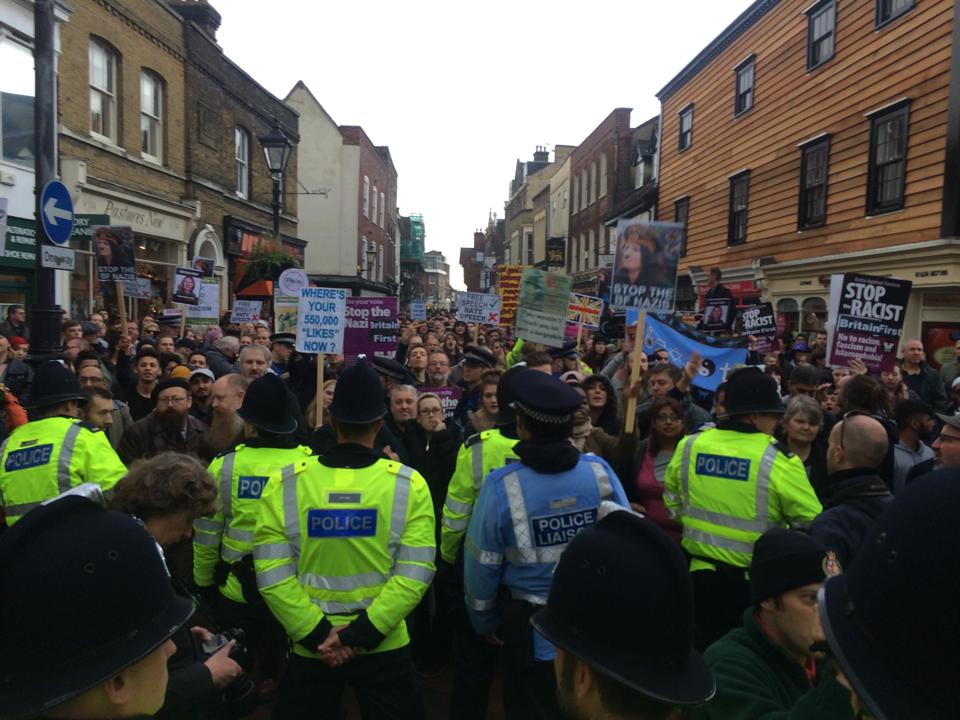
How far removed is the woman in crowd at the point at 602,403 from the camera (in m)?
6.32

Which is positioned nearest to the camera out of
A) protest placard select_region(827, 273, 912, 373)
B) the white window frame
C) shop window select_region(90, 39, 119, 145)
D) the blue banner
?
protest placard select_region(827, 273, 912, 373)

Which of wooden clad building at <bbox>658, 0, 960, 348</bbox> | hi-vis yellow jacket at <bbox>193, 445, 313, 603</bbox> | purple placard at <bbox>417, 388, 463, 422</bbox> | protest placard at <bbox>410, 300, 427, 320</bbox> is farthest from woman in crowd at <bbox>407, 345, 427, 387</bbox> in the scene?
A: protest placard at <bbox>410, 300, 427, 320</bbox>

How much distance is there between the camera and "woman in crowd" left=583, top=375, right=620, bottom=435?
6.32 m

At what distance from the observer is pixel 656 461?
16.6 ft

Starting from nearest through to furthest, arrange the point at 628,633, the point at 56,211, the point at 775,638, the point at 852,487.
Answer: the point at 628,633, the point at 775,638, the point at 852,487, the point at 56,211

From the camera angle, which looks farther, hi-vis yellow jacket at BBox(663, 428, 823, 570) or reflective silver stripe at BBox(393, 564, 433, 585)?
hi-vis yellow jacket at BBox(663, 428, 823, 570)

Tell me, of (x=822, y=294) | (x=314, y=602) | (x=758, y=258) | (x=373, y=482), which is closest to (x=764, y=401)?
(x=373, y=482)

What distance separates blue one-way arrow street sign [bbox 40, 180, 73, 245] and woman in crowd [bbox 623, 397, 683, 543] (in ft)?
20.9

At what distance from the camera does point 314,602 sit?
309 centimetres

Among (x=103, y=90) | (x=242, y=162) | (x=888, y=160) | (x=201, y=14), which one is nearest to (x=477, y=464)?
(x=888, y=160)

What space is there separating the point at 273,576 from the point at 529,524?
114cm

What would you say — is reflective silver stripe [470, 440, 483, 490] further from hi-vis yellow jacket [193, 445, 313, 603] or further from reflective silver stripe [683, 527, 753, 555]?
reflective silver stripe [683, 527, 753, 555]

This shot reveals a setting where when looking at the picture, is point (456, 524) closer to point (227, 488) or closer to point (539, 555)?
point (539, 555)

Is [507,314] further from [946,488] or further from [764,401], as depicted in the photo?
[946,488]
